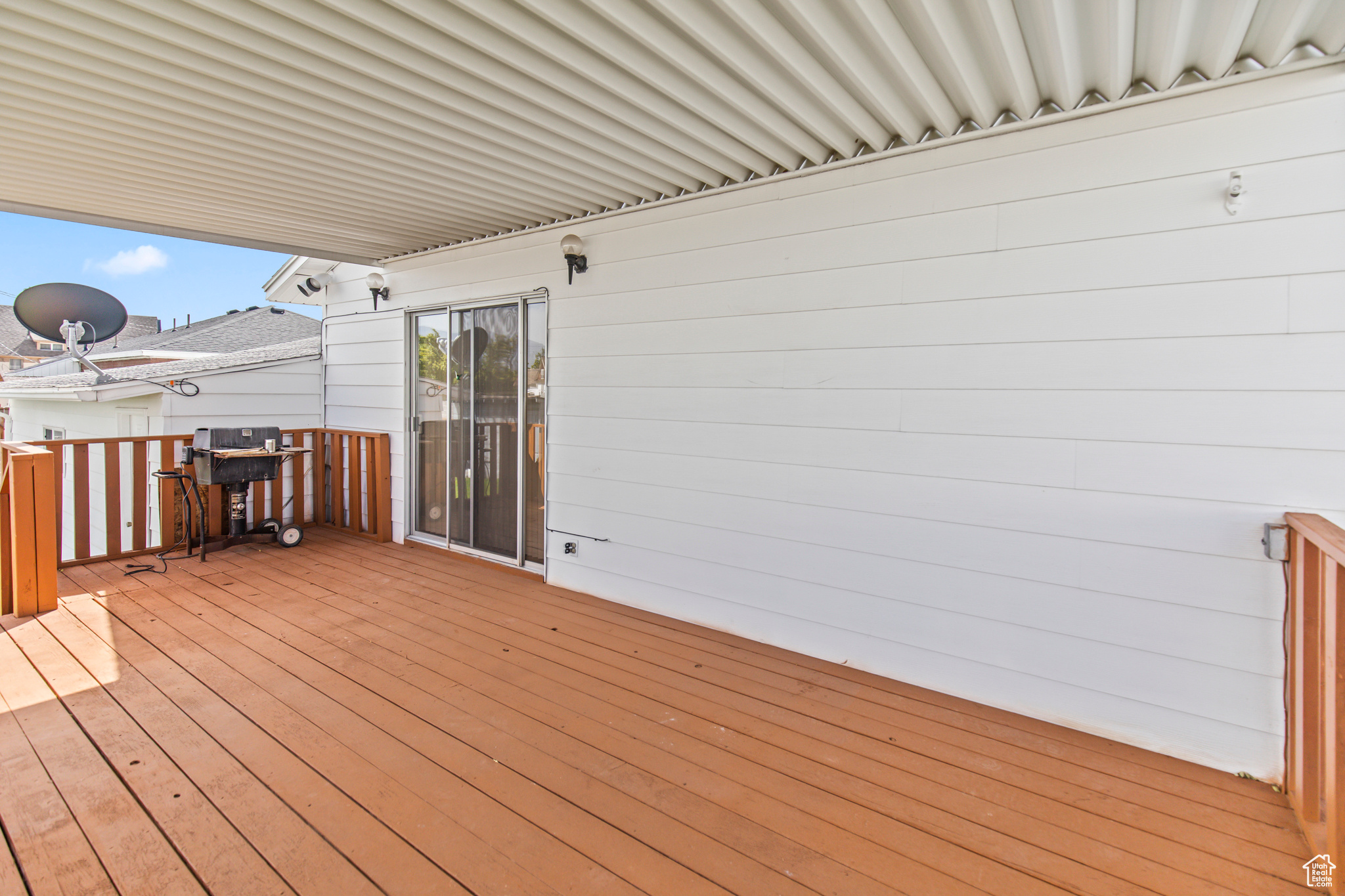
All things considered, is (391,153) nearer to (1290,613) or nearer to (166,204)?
(166,204)

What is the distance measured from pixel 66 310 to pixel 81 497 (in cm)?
425

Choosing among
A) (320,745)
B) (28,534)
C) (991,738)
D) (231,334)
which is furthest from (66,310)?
(991,738)

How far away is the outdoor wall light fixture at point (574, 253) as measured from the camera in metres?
3.70

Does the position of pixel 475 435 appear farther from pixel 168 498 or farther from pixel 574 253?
pixel 168 498

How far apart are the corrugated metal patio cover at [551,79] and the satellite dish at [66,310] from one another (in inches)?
179

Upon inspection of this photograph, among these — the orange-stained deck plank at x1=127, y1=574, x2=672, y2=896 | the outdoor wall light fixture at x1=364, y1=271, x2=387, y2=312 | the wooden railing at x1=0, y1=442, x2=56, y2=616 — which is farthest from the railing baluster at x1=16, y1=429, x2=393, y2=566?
the orange-stained deck plank at x1=127, y1=574, x2=672, y2=896

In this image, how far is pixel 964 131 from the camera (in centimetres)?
253

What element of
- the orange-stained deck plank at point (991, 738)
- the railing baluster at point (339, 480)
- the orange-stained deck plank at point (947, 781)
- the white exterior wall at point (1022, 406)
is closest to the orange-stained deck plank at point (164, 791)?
the orange-stained deck plank at point (947, 781)

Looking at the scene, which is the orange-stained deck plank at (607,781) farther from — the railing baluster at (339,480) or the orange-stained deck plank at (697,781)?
the railing baluster at (339,480)

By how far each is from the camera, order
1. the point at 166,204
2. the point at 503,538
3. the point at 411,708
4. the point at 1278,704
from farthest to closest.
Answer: the point at 503,538 < the point at 166,204 < the point at 411,708 < the point at 1278,704

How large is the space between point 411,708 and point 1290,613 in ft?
10.4

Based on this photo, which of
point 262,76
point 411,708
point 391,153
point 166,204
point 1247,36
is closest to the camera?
point 1247,36

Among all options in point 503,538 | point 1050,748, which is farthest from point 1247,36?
point 503,538

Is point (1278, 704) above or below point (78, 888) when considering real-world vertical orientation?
above
